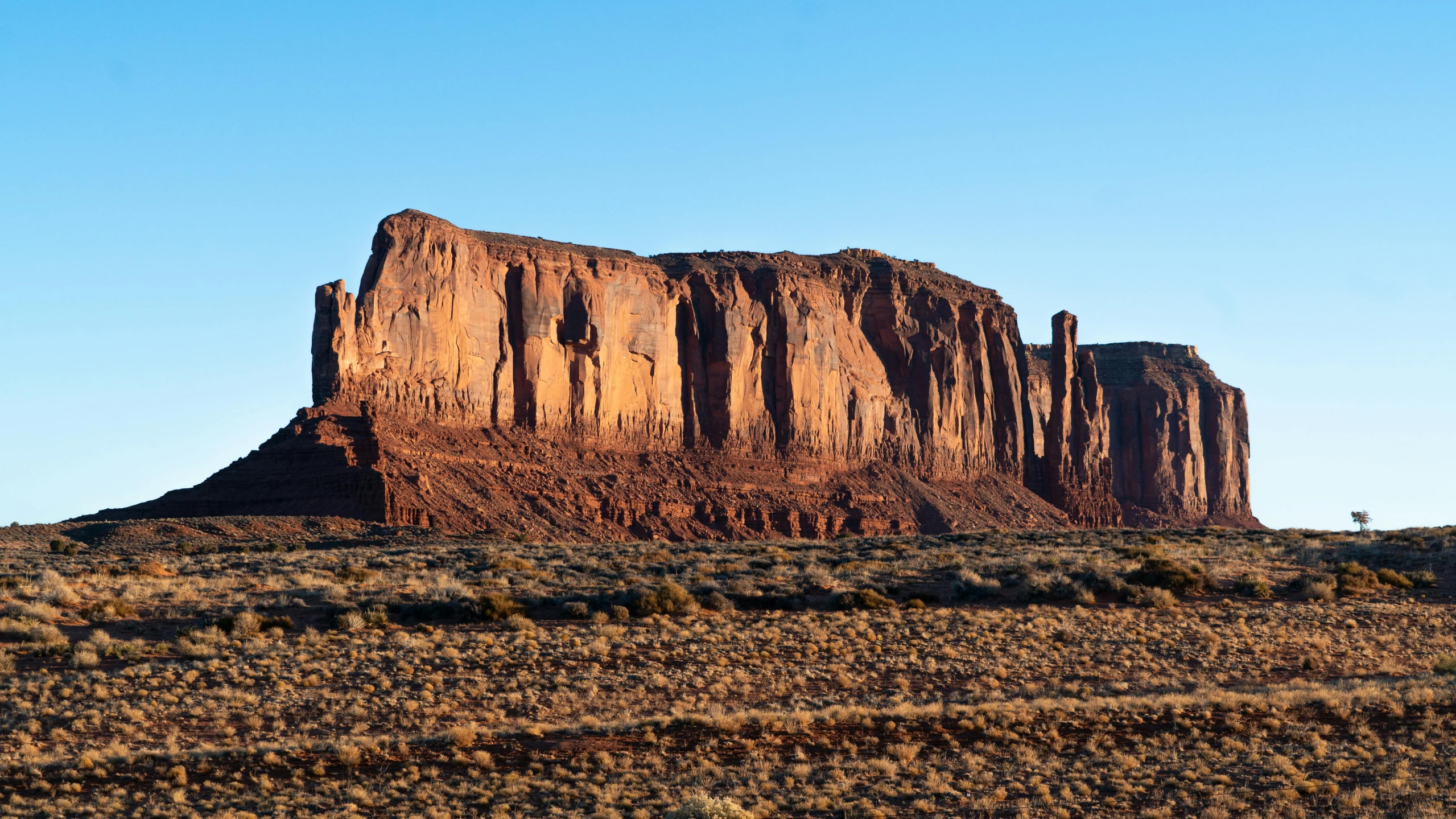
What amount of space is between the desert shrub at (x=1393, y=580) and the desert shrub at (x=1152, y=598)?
798cm

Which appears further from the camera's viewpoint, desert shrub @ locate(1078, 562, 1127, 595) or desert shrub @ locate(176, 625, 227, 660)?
desert shrub @ locate(1078, 562, 1127, 595)

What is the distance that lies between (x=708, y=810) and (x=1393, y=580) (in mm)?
30829

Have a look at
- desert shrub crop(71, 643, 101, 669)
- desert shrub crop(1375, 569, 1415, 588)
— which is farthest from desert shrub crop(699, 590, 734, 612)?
desert shrub crop(1375, 569, 1415, 588)

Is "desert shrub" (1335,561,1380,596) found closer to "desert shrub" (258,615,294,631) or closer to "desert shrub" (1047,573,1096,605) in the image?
"desert shrub" (1047,573,1096,605)

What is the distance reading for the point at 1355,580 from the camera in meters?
40.9

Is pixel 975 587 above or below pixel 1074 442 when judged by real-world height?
below

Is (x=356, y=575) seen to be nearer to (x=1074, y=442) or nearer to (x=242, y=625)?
(x=242, y=625)

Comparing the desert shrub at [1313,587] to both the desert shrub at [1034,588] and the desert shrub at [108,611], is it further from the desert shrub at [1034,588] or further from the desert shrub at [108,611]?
the desert shrub at [108,611]

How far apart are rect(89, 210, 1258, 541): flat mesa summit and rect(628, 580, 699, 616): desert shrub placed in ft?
124

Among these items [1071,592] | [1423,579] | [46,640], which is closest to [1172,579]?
[1071,592]

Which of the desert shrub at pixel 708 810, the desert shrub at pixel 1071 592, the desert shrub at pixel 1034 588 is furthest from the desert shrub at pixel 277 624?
the desert shrub at pixel 1071 592

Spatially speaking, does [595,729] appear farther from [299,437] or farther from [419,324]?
[419,324]

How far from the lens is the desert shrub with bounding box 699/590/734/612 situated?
35.2 m

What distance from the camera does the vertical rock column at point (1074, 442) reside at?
128 meters
